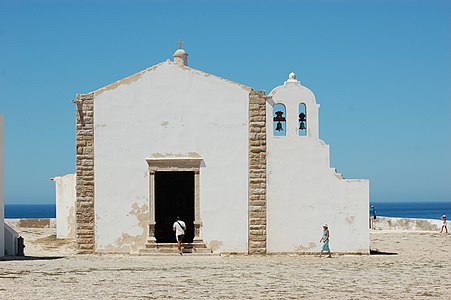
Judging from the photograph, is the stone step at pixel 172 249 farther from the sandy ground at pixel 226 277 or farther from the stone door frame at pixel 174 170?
the sandy ground at pixel 226 277

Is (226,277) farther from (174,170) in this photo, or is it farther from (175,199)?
(175,199)

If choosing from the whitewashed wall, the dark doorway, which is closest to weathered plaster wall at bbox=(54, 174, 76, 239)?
the dark doorway

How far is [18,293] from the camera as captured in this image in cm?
1281

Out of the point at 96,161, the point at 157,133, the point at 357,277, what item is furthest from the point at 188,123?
the point at 357,277

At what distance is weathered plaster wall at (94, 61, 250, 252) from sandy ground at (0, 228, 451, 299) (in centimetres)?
100

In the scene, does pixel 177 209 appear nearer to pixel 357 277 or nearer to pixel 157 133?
pixel 157 133


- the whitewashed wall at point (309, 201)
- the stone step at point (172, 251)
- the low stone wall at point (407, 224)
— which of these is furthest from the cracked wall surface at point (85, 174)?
the low stone wall at point (407, 224)

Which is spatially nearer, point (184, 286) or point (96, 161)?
point (184, 286)

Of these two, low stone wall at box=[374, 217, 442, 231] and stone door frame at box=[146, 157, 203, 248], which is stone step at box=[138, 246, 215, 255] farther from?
low stone wall at box=[374, 217, 442, 231]

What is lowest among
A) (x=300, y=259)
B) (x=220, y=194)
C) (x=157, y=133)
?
(x=300, y=259)

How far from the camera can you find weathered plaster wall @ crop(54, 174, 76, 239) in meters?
28.5

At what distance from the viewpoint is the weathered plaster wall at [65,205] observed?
28.5m

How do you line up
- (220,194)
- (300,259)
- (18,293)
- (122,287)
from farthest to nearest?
1. (220,194)
2. (300,259)
3. (122,287)
4. (18,293)

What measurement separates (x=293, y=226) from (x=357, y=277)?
6.12 meters
